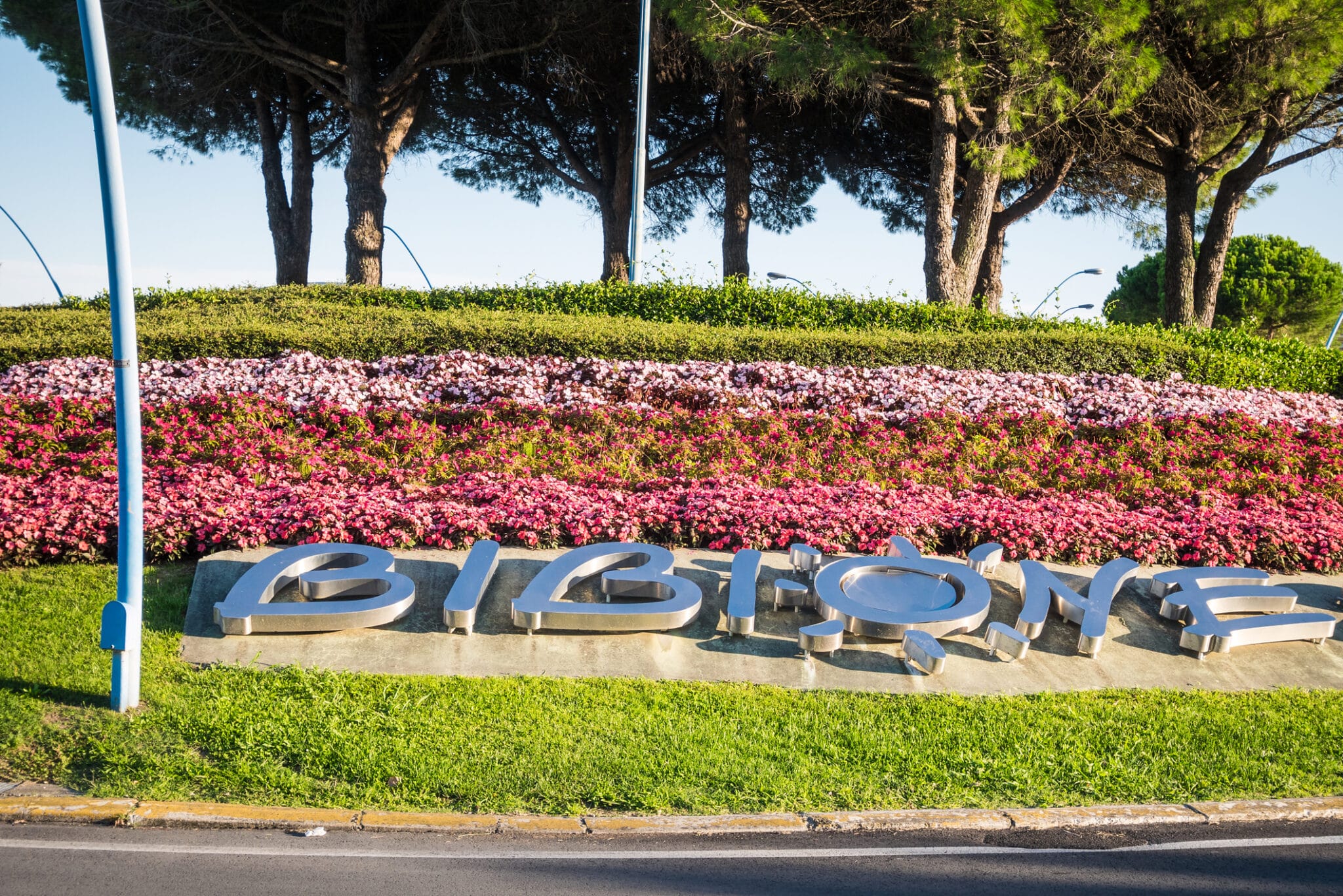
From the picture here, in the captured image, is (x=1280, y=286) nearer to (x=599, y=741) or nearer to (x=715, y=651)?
Answer: (x=715, y=651)

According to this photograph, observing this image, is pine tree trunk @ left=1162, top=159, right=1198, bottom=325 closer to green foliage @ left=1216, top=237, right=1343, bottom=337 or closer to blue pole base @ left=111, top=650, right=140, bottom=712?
blue pole base @ left=111, top=650, right=140, bottom=712

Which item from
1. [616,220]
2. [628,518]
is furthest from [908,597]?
[616,220]

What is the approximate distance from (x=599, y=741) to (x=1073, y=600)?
4.07 meters

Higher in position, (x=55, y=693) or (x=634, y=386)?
(x=634, y=386)

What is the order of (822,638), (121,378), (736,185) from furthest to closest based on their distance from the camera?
1. (736,185)
2. (822,638)
3. (121,378)

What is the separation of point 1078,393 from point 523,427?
24.0 ft

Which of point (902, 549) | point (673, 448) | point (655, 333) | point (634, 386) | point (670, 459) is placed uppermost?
point (655, 333)

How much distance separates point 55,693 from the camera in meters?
5.89

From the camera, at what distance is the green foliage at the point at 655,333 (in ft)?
40.8

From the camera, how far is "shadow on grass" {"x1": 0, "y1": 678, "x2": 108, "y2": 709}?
5828 millimetres

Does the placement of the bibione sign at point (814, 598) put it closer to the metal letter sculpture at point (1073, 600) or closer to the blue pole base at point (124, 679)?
the metal letter sculpture at point (1073, 600)

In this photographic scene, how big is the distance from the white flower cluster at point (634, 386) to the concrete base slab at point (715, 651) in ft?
12.8

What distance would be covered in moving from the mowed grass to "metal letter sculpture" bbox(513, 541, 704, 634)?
2.14ft

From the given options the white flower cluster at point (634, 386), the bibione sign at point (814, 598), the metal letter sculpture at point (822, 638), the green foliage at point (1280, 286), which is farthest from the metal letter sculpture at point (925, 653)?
the green foliage at point (1280, 286)
